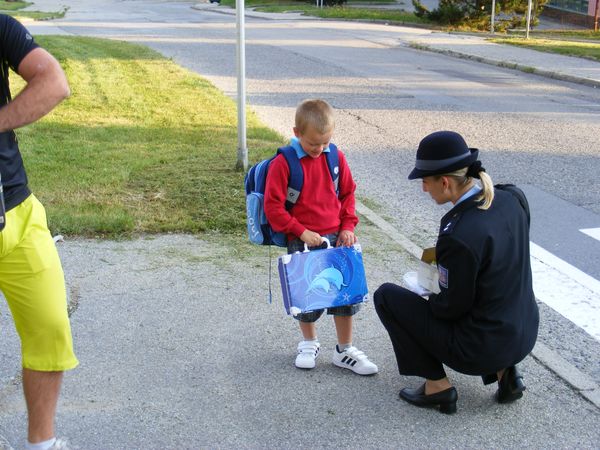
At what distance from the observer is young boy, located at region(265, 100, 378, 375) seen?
407 cm

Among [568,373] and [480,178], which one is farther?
[568,373]

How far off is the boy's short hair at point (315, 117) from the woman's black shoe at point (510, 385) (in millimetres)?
1435

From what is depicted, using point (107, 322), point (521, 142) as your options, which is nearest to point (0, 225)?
point (107, 322)

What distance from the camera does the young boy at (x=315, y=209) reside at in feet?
13.3

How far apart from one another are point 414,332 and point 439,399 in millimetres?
331

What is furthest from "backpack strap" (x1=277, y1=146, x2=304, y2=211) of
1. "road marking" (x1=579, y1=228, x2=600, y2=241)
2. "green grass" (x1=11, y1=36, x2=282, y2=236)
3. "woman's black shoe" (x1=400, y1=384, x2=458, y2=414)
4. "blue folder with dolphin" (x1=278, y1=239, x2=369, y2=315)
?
"road marking" (x1=579, y1=228, x2=600, y2=241)

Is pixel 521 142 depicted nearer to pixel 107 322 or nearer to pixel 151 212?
pixel 151 212

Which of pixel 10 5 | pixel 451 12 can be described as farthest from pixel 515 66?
pixel 10 5

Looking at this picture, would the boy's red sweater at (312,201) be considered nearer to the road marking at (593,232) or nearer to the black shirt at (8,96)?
the black shirt at (8,96)

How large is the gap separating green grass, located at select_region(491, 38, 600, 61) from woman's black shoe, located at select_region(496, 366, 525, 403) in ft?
56.1

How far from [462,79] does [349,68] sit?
2485mm

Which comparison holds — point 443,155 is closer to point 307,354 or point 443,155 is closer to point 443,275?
point 443,275

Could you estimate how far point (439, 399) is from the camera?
3.86 meters

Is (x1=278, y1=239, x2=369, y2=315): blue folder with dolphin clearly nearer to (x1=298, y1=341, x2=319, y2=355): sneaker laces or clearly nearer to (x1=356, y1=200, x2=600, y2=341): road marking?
(x1=298, y1=341, x2=319, y2=355): sneaker laces
